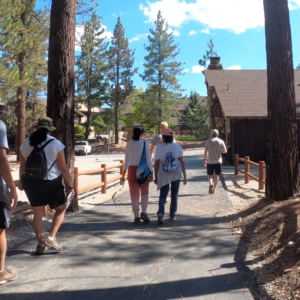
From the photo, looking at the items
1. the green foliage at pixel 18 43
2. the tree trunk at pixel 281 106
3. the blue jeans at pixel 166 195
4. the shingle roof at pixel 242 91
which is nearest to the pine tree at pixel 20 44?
the green foliage at pixel 18 43

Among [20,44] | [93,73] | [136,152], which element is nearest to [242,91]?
[20,44]

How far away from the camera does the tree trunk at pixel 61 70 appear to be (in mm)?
7215

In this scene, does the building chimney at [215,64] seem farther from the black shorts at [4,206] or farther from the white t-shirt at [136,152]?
the black shorts at [4,206]

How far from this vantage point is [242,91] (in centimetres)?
2173

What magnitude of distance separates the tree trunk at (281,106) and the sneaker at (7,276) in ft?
16.4

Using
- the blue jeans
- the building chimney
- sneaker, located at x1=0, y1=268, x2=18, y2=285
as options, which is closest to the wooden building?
the building chimney

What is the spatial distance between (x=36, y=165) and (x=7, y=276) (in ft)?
4.30

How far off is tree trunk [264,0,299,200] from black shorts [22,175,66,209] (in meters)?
4.33

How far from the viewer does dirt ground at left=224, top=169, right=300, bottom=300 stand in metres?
3.72

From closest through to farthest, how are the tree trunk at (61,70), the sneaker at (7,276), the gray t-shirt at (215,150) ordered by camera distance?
the sneaker at (7,276)
the tree trunk at (61,70)
the gray t-shirt at (215,150)

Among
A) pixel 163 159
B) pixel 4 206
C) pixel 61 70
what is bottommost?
pixel 4 206

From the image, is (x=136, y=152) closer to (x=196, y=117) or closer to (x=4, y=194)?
(x=4, y=194)

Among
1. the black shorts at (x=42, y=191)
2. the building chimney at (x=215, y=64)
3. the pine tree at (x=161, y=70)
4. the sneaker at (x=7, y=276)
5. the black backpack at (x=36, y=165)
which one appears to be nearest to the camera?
the sneaker at (x=7, y=276)

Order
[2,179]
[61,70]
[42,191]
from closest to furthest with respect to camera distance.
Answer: [2,179] < [42,191] < [61,70]
